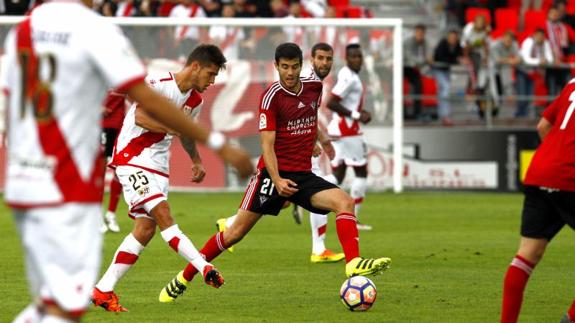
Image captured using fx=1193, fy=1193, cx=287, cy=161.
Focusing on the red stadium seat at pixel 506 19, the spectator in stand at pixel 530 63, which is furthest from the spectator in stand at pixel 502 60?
the red stadium seat at pixel 506 19

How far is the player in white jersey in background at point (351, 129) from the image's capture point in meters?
16.1

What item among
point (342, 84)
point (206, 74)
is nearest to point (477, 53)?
point (342, 84)

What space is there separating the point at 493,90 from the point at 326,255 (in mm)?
11880

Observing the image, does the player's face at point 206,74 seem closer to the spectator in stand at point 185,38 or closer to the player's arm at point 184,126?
the player's arm at point 184,126

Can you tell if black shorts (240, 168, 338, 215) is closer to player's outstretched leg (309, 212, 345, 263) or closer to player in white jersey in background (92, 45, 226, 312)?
player in white jersey in background (92, 45, 226, 312)

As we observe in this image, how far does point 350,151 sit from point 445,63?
8073 mm

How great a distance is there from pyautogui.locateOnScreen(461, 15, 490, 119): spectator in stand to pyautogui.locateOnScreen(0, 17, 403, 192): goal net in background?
101 inches

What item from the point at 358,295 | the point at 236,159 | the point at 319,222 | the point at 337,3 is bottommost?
the point at 319,222

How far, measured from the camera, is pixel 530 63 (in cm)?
2417

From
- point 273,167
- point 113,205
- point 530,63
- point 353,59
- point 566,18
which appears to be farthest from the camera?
point 566,18

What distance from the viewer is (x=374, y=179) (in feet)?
72.1

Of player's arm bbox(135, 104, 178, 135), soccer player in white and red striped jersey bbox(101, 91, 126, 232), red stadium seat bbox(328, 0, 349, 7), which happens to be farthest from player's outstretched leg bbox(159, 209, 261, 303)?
red stadium seat bbox(328, 0, 349, 7)

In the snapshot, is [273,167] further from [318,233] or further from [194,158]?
[318,233]

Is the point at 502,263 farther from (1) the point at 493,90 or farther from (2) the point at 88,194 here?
(1) the point at 493,90
